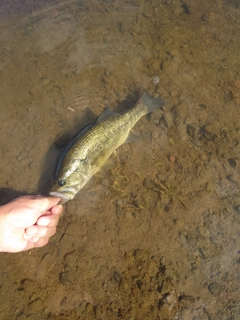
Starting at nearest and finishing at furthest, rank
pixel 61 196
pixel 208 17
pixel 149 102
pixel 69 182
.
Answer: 1. pixel 61 196
2. pixel 69 182
3. pixel 149 102
4. pixel 208 17

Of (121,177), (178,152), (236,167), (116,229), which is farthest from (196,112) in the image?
(116,229)

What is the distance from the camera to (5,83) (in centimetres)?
→ 606

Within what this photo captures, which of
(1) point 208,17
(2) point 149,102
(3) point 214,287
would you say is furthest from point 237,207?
(1) point 208,17

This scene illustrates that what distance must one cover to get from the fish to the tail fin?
0.10 metres

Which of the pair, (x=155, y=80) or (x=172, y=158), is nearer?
(x=172, y=158)

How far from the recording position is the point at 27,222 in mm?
3816

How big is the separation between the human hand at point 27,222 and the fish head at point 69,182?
0.15 m

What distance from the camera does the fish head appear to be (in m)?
4.19

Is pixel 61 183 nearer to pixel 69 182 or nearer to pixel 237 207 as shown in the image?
pixel 69 182

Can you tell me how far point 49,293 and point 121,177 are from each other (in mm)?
2021

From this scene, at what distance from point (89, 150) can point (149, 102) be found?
4.91ft

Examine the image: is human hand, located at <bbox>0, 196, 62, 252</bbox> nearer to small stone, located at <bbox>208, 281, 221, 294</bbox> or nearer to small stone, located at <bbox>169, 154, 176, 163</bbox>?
small stone, located at <bbox>169, 154, 176, 163</bbox>

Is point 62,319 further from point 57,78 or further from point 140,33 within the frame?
point 140,33

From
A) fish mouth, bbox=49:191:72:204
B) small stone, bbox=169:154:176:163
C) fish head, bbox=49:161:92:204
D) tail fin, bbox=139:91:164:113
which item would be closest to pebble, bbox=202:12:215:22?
tail fin, bbox=139:91:164:113
